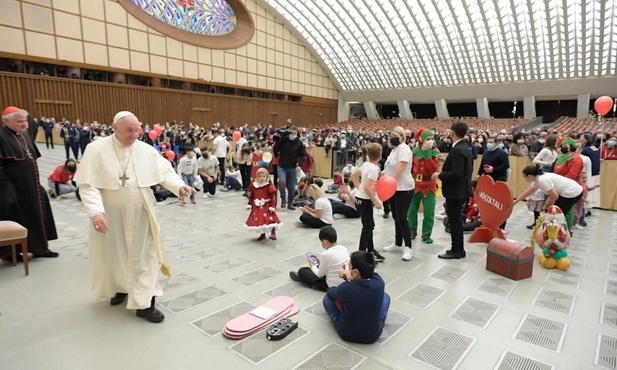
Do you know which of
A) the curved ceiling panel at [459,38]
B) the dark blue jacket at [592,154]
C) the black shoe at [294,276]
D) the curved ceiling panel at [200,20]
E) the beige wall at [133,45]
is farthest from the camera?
the curved ceiling panel at [459,38]

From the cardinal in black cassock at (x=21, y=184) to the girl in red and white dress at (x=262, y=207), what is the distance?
8.97ft

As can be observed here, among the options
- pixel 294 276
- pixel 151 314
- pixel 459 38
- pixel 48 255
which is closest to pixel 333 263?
pixel 294 276

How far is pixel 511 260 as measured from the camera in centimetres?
418

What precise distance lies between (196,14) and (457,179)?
28914mm

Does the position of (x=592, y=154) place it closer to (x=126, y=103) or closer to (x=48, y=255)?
(x=48, y=255)

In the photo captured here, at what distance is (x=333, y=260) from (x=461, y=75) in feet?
117

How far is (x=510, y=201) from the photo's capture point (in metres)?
4.89

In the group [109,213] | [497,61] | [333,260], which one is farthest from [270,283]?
[497,61]

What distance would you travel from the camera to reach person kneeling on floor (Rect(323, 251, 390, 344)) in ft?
8.87

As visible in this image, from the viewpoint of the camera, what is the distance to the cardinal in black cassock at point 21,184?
4184mm

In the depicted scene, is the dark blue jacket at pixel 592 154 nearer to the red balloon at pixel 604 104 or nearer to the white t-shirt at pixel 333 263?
the red balloon at pixel 604 104

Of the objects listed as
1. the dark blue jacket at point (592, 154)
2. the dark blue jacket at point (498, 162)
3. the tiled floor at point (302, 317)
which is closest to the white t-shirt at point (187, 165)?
the tiled floor at point (302, 317)

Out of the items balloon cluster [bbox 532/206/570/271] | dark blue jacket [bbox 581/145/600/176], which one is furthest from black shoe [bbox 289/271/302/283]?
dark blue jacket [bbox 581/145/600/176]

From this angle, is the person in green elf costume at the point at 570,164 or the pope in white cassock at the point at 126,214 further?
the person in green elf costume at the point at 570,164
